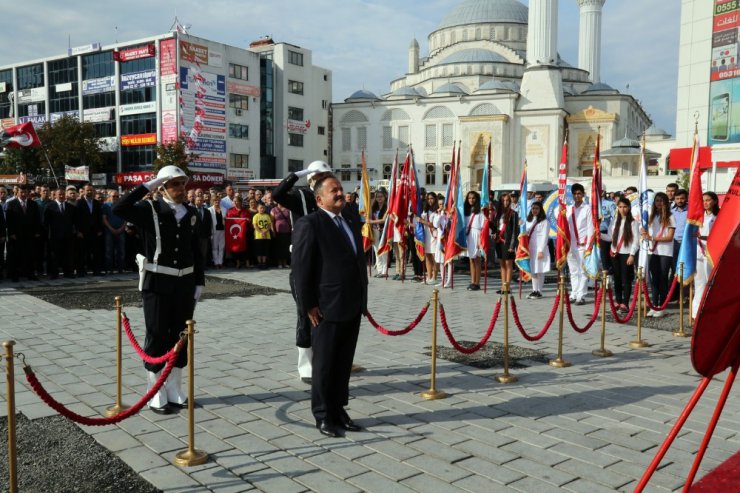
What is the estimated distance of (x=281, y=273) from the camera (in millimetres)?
16625

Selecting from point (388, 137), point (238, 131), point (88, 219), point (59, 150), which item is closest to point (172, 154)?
point (59, 150)

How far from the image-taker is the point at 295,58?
69312 millimetres

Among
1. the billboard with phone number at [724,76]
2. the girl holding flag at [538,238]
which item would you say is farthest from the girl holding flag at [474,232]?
the billboard with phone number at [724,76]

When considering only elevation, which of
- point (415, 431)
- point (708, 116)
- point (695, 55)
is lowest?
point (415, 431)

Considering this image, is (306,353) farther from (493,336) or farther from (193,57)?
(193,57)

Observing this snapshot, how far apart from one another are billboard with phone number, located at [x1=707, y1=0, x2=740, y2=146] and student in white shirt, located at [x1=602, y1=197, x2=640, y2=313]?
4409cm

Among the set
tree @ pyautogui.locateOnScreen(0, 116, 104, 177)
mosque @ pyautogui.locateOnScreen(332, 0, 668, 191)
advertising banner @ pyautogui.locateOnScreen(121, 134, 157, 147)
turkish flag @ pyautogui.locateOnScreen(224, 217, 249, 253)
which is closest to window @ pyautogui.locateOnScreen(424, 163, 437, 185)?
mosque @ pyautogui.locateOnScreen(332, 0, 668, 191)

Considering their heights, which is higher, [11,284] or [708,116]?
[708,116]

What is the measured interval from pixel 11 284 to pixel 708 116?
52.5m

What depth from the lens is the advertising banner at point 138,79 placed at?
57438 mm

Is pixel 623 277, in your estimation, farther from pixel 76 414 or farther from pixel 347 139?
pixel 347 139

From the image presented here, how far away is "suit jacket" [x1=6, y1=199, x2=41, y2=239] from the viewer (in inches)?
548

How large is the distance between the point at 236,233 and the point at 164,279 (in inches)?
485

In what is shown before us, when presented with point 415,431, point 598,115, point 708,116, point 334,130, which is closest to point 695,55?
point 708,116
